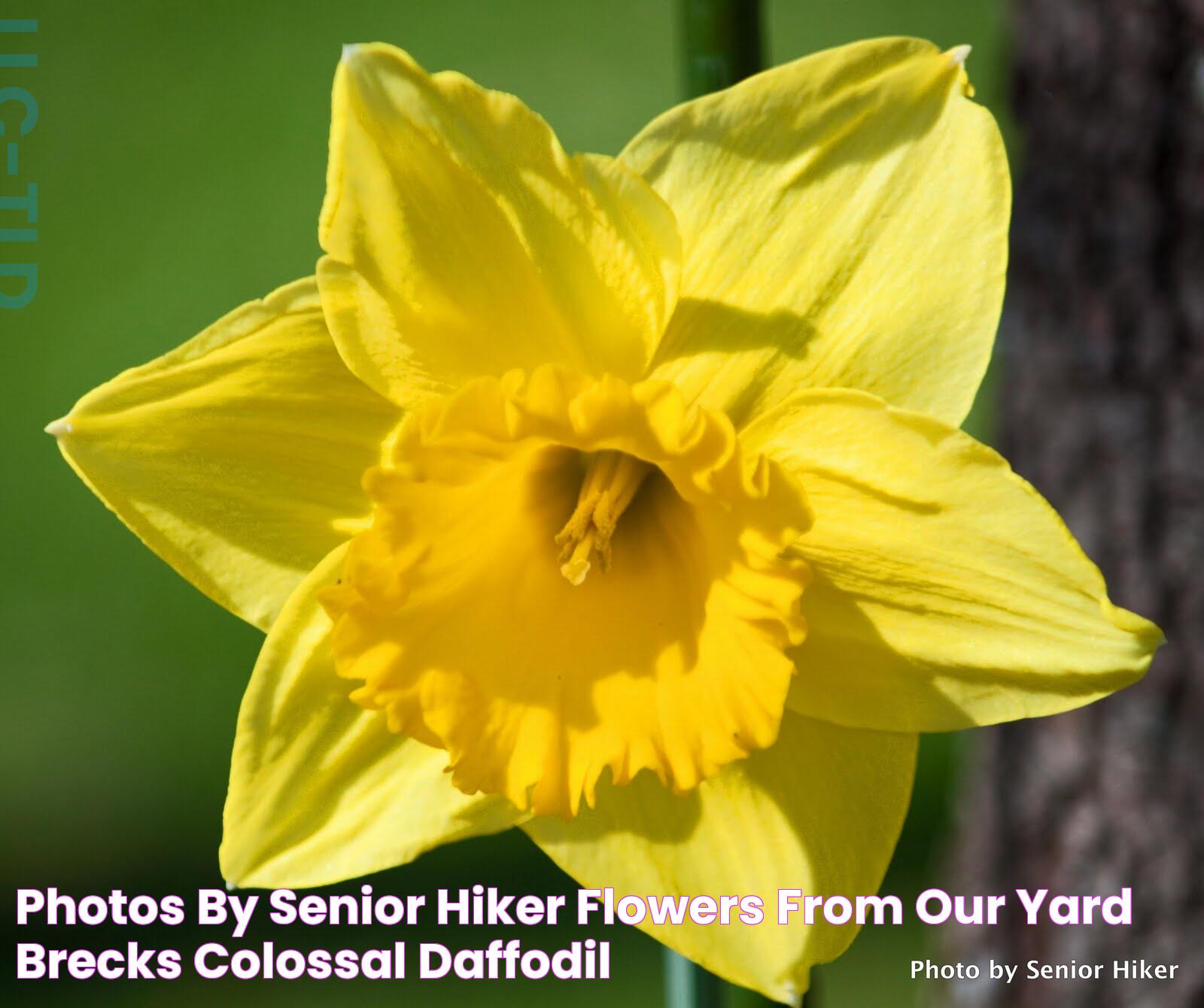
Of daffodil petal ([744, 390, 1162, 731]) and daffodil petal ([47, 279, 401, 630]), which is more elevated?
daffodil petal ([47, 279, 401, 630])

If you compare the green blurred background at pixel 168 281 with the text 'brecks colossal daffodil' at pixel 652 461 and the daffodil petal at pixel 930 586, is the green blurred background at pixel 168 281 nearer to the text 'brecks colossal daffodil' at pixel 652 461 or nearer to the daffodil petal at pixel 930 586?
the text 'brecks colossal daffodil' at pixel 652 461

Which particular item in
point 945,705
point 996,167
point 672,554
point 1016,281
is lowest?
point 945,705

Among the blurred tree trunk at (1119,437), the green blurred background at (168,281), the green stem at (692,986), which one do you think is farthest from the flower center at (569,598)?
the green blurred background at (168,281)

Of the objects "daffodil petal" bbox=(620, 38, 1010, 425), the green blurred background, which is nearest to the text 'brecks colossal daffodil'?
"daffodil petal" bbox=(620, 38, 1010, 425)

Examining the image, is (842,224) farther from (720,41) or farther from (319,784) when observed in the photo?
(319,784)

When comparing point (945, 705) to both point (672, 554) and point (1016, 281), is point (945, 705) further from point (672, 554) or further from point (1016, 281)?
point (1016, 281)

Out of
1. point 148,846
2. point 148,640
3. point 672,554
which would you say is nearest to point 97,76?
point 148,640

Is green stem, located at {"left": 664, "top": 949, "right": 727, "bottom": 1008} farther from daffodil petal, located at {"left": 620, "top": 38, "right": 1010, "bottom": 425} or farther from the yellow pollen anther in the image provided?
daffodil petal, located at {"left": 620, "top": 38, "right": 1010, "bottom": 425}
